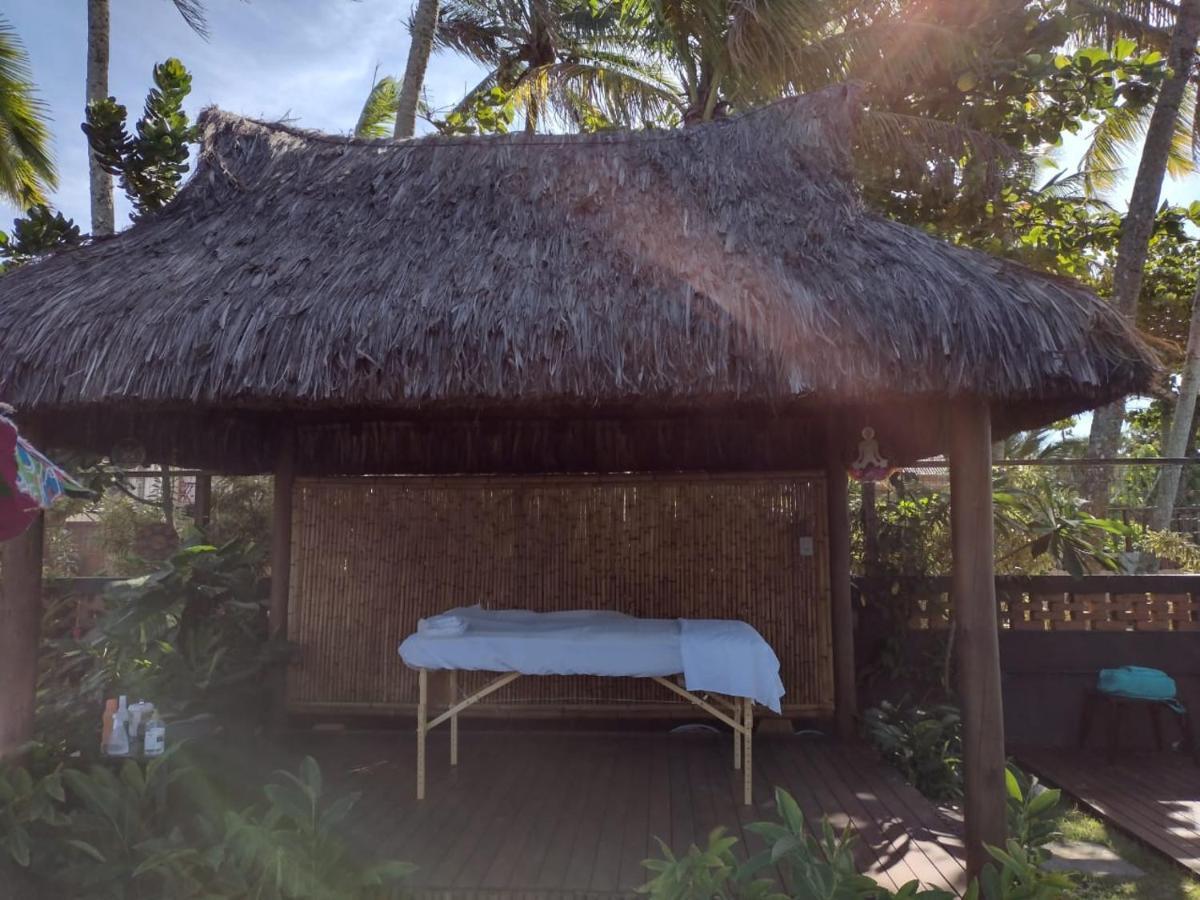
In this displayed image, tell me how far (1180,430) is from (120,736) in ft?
27.6

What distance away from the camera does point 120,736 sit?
3291 millimetres

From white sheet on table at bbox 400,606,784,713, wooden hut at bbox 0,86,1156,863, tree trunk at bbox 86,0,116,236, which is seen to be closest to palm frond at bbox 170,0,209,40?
tree trunk at bbox 86,0,116,236

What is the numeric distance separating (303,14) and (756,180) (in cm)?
391

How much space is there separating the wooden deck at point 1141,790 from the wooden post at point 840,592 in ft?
3.94

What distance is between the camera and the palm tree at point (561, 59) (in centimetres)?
920

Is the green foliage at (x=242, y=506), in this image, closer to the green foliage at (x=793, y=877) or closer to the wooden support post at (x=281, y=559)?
the wooden support post at (x=281, y=559)

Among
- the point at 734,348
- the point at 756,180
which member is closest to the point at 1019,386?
the point at 734,348

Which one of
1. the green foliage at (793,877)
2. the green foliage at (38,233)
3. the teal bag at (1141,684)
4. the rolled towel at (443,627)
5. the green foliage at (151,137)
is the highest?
the green foliage at (151,137)

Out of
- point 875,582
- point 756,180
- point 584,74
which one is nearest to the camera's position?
point 756,180

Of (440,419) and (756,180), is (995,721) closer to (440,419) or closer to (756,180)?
(756,180)

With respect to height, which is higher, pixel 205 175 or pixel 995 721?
pixel 205 175

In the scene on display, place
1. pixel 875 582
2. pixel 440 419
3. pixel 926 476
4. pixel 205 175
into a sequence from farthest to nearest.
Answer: pixel 926 476 → pixel 875 582 → pixel 440 419 → pixel 205 175

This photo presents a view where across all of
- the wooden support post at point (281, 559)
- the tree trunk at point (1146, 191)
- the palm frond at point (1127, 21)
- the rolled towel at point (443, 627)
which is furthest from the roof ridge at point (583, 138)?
the palm frond at point (1127, 21)

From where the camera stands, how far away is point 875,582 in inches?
210
